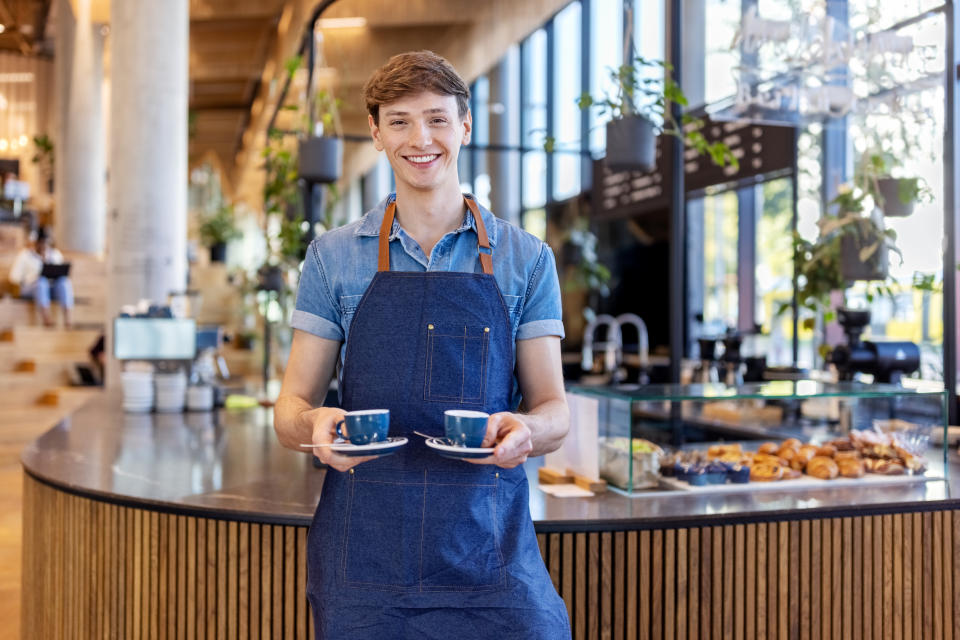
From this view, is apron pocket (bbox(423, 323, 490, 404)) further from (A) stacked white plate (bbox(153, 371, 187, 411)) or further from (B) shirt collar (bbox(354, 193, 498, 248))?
(A) stacked white plate (bbox(153, 371, 187, 411))

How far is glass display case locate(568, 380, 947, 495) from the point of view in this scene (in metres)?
2.58

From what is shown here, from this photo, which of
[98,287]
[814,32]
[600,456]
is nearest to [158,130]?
[814,32]

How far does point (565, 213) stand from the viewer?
10828 mm

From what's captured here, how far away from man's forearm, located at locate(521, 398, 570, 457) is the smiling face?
39 cm

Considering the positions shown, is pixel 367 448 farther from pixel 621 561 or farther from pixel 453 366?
pixel 621 561

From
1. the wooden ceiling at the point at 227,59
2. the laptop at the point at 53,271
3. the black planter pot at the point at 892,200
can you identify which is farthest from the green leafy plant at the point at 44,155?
the black planter pot at the point at 892,200

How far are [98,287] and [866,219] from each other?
11809 mm

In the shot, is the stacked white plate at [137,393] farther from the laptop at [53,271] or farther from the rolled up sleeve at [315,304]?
the laptop at [53,271]

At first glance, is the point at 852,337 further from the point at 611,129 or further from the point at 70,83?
the point at 70,83

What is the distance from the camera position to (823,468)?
274 centimetres

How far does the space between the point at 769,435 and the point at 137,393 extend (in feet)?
10.0

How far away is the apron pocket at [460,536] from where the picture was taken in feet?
4.82

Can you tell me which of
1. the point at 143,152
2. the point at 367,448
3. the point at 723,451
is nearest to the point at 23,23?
the point at 143,152

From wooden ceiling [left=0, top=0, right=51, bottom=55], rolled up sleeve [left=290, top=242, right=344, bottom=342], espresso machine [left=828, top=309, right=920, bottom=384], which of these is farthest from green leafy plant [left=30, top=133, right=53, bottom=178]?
rolled up sleeve [left=290, top=242, right=344, bottom=342]
